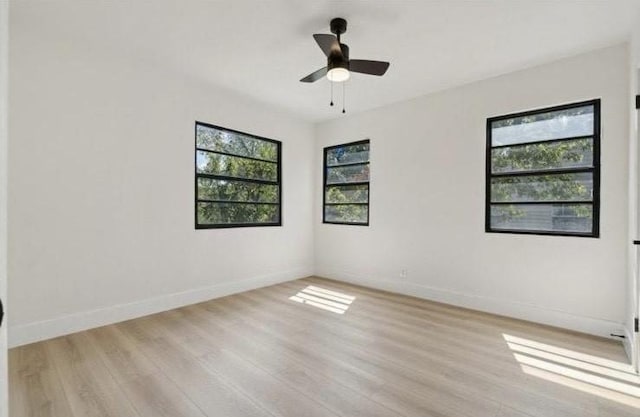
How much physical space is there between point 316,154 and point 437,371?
412 centimetres

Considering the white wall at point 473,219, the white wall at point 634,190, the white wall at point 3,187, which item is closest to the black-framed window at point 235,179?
the white wall at point 473,219

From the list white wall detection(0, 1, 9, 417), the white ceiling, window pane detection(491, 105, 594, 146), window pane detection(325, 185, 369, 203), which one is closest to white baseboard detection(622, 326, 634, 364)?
window pane detection(491, 105, 594, 146)

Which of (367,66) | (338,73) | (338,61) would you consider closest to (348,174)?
(367,66)

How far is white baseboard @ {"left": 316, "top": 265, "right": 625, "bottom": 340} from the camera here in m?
3.03

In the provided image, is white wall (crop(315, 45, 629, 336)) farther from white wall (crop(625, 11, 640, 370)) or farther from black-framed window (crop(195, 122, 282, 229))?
black-framed window (crop(195, 122, 282, 229))

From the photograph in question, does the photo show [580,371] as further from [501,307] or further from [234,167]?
[234,167]

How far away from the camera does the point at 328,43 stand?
249 cm

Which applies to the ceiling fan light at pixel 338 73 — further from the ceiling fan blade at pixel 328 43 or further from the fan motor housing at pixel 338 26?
the fan motor housing at pixel 338 26

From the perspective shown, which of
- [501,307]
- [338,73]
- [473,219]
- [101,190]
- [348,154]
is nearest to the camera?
[338,73]

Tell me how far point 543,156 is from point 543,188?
36 centimetres

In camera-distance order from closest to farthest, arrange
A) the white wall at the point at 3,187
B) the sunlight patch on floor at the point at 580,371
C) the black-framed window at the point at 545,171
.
A: the white wall at the point at 3,187 < the sunlight patch on floor at the point at 580,371 < the black-framed window at the point at 545,171

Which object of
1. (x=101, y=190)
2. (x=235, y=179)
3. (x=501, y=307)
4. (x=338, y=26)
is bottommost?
(x=501, y=307)

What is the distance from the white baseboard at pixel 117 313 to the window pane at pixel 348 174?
2.09 metres

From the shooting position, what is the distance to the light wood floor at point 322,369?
6.21 feet
